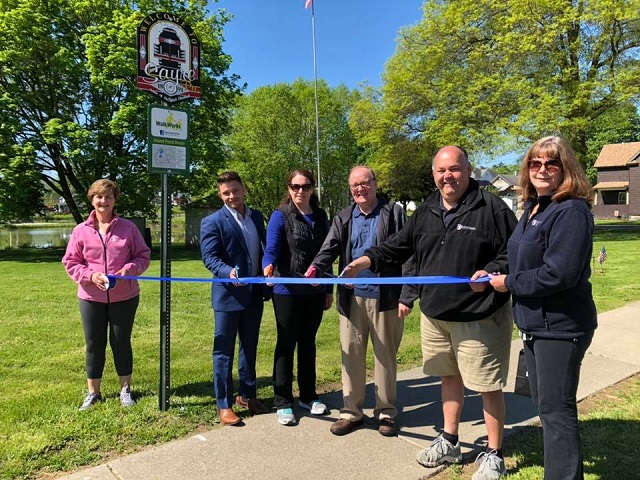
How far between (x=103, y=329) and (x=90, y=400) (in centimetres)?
59

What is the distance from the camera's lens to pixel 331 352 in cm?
579

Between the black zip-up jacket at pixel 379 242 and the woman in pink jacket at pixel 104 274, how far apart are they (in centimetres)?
159

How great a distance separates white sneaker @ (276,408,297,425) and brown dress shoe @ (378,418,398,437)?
2.19 feet

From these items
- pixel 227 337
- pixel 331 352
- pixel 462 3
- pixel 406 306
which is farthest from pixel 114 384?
pixel 462 3

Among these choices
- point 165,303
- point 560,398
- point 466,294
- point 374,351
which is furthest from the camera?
point 165,303

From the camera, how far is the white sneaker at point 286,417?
3.74 m

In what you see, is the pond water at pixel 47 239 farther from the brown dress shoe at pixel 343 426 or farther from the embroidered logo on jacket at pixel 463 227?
the embroidered logo on jacket at pixel 463 227

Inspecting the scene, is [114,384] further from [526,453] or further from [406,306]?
[526,453]

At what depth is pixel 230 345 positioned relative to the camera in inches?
149

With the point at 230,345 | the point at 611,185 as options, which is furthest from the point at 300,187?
the point at 611,185

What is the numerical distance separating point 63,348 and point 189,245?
1920 cm

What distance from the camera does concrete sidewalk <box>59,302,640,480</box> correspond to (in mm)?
3037

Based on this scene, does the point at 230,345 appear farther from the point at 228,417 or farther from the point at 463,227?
the point at 463,227

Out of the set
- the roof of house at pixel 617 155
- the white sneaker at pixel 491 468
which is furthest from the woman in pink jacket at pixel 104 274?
the roof of house at pixel 617 155
